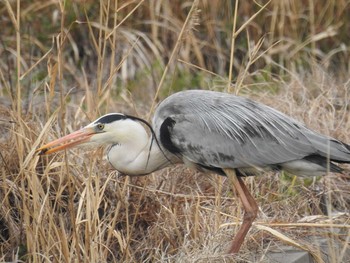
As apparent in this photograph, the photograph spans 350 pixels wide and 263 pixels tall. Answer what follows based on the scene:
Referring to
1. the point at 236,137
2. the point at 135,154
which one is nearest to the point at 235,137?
the point at 236,137

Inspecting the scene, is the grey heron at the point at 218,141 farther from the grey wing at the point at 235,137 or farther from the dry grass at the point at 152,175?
the dry grass at the point at 152,175

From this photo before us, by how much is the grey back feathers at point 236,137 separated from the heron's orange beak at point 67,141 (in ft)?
1.17

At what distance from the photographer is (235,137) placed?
4391mm

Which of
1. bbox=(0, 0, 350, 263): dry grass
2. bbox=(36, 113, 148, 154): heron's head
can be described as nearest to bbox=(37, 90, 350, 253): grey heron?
bbox=(36, 113, 148, 154): heron's head

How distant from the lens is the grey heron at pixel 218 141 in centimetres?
432

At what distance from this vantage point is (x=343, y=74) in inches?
281

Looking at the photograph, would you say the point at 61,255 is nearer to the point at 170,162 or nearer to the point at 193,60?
the point at 170,162

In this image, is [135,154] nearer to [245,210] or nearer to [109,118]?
[109,118]

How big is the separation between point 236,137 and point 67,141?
2.66ft

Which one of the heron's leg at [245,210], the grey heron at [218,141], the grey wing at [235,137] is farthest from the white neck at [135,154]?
the heron's leg at [245,210]

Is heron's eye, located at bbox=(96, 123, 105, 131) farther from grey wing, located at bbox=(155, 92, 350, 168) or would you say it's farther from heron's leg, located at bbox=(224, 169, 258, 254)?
heron's leg, located at bbox=(224, 169, 258, 254)

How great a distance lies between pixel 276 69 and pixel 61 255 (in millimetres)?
3913

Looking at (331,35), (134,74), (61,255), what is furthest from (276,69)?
(61,255)

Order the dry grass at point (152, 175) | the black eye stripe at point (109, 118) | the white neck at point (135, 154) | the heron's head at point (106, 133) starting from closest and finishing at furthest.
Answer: the dry grass at point (152, 175), the heron's head at point (106, 133), the black eye stripe at point (109, 118), the white neck at point (135, 154)
